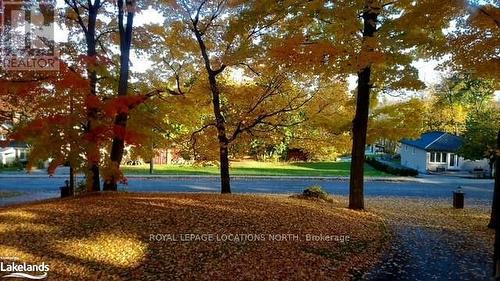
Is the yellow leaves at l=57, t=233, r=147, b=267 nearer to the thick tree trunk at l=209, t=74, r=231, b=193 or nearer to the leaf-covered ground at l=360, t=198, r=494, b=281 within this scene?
the leaf-covered ground at l=360, t=198, r=494, b=281

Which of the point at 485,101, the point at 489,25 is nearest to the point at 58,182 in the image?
the point at 489,25

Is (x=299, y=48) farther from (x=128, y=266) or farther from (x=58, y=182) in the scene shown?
(x=58, y=182)

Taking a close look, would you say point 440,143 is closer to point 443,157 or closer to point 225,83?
point 443,157

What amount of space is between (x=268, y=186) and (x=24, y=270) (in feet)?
73.1

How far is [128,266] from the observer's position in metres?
7.86

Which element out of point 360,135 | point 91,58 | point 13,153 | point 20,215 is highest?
point 91,58

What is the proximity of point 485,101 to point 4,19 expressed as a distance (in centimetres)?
5536

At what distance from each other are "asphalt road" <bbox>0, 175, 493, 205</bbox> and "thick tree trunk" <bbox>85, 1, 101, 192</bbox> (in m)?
9.44

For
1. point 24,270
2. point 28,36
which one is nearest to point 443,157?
point 28,36

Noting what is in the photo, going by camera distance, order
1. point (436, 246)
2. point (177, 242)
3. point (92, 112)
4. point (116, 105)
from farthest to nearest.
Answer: point (92, 112)
point (116, 105)
point (436, 246)
point (177, 242)

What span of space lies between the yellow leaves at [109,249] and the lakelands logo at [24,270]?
673 mm

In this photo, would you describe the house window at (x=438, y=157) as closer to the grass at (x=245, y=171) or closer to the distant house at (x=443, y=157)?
the distant house at (x=443, y=157)

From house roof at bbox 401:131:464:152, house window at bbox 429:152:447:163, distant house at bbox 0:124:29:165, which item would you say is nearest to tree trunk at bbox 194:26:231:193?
house roof at bbox 401:131:464:152

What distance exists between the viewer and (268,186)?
2892cm
